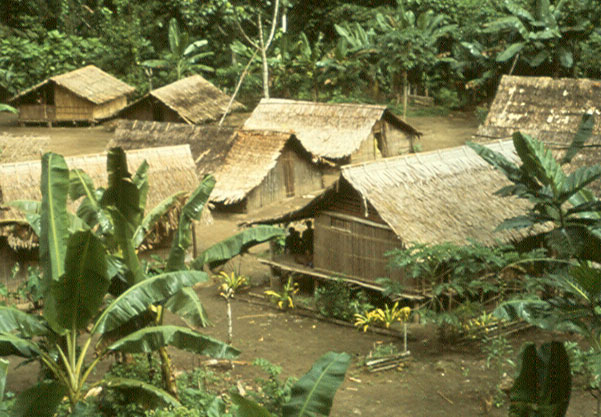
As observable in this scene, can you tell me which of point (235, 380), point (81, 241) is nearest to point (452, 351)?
point (235, 380)

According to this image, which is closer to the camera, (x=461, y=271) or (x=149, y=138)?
(x=461, y=271)

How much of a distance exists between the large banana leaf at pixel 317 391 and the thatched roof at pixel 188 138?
14.4m

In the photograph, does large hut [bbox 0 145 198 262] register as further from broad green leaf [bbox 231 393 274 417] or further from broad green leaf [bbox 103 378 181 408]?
broad green leaf [bbox 231 393 274 417]

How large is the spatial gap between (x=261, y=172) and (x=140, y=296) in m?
12.4

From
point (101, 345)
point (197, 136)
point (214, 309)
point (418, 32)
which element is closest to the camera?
point (101, 345)

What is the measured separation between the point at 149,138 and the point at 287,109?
428cm

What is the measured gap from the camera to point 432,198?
13828mm

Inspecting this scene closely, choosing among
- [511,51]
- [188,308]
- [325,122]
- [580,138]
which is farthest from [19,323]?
[511,51]

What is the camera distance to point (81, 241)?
7.16m

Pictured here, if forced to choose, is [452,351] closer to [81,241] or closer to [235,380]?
[235,380]

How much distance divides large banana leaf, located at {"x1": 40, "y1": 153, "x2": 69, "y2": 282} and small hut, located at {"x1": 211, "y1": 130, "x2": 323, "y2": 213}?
11936 millimetres

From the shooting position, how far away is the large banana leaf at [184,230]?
29.9 ft

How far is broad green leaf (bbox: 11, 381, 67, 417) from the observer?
719 centimetres

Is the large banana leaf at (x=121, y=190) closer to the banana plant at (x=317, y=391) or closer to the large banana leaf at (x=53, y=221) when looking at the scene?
the large banana leaf at (x=53, y=221)
